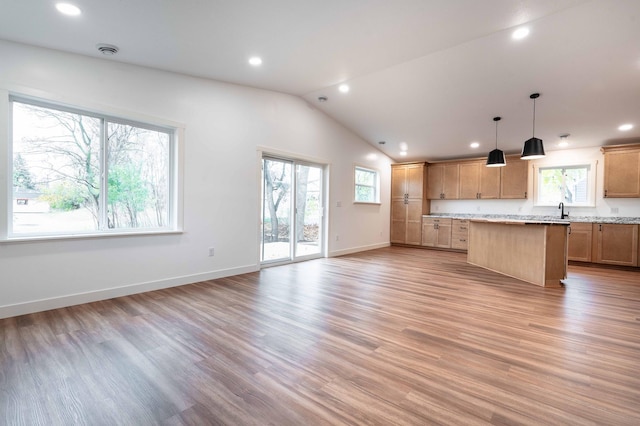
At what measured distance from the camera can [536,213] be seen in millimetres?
7043

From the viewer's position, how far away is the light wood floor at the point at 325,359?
1642mm

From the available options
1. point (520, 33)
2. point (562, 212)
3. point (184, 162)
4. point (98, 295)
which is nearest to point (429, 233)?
point (562, 212)

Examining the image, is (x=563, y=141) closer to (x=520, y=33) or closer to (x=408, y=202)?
(x=408, y=202)

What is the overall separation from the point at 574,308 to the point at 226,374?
3821mm

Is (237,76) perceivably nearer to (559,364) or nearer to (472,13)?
(472,13)

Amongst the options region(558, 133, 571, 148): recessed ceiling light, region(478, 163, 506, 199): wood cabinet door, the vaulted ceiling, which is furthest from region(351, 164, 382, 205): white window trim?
region(558, 133, 571, 148): recessed ceiling light

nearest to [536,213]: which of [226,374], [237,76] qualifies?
[237,76]

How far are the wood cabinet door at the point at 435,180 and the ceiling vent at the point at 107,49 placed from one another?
295 inches

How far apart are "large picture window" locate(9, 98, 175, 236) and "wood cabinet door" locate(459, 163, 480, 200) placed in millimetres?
6921

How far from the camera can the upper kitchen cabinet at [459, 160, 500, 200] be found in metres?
7.40

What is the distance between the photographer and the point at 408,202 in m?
8.55

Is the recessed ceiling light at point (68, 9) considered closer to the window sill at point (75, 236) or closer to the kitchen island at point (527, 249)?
the window sill at point (75, 236)

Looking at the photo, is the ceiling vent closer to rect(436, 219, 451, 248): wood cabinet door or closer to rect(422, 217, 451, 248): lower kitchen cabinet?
rect(422, 217, 451, 248): lower kitchen cabinet

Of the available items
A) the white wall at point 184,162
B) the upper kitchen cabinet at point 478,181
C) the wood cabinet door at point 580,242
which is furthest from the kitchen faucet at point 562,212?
the white wall at point 184,162
